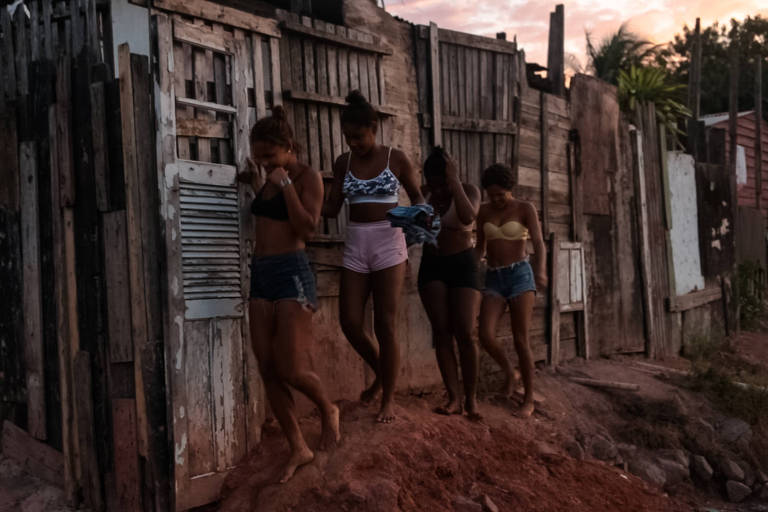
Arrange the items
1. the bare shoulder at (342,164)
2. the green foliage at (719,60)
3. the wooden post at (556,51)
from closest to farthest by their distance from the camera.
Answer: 1. the bare shoulder at (342,164)
2. the wooden post at (556,51)
3. the green foliage at (719,60)

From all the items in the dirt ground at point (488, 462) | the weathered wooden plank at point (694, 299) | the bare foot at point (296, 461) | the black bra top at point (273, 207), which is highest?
the black bra top at point (273, 207)

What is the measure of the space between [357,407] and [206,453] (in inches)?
43.0

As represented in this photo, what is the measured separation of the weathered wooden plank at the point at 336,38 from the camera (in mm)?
5352

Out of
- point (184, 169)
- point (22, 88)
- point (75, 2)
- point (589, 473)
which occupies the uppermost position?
point (75, 2)

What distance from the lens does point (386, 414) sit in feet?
15.8

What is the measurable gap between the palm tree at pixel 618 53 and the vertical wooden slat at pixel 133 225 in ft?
72.9

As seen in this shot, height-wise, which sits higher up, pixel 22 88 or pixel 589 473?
pixel 22 88

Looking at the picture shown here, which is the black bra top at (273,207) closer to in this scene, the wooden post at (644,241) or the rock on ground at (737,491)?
the rock on ground at (737,491)

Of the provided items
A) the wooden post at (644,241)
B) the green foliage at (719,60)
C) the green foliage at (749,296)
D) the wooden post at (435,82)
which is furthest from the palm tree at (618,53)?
the wooden post at (435,82)

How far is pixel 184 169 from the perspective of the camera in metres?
4.42

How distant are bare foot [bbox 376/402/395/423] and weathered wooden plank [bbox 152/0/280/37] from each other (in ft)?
8.59

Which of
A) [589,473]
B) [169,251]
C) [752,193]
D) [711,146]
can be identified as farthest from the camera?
[752,193]

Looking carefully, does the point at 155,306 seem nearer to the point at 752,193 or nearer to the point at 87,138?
the point at 87,138

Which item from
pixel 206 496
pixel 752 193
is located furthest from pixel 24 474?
pixel 752 193
